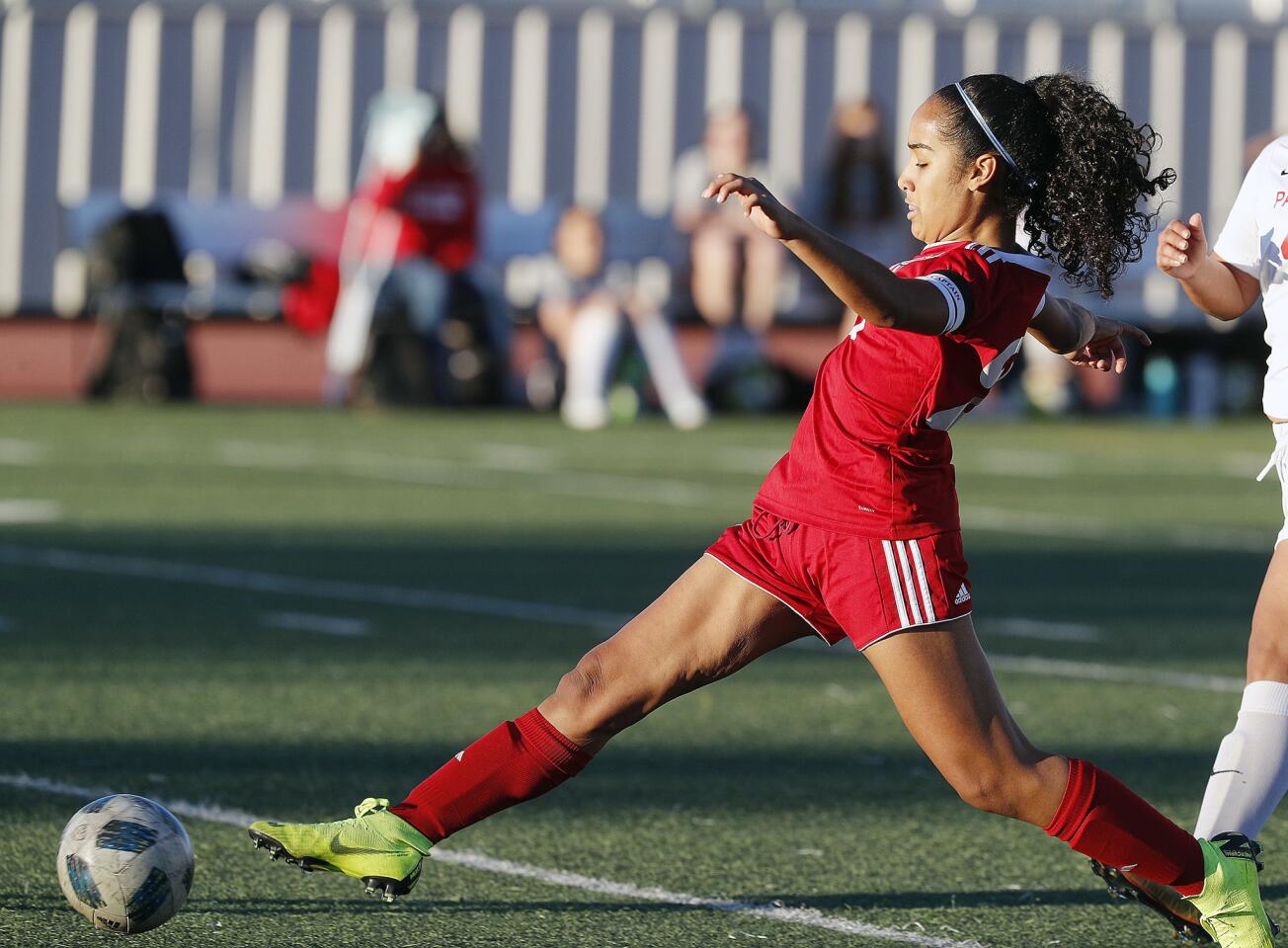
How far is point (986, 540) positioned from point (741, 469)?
3853 millimetres

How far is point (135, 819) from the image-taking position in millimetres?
4445

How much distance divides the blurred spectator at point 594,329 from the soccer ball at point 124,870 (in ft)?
50.5

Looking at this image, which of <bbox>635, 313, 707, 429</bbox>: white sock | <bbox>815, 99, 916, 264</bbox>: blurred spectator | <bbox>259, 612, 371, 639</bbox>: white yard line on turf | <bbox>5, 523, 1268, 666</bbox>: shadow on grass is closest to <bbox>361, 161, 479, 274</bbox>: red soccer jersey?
<bbox>635, 313, 707, 429</bbox>: white sock

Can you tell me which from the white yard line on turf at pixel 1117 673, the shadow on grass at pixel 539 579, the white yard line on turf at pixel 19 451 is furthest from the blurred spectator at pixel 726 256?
the white yard line on turf at pixel 1117 673

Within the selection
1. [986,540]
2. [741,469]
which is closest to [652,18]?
[741,469]

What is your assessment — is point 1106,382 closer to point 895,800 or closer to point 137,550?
point 137,550

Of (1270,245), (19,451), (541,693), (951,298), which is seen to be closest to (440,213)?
(19,451)

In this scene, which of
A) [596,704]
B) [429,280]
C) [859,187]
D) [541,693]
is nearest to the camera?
[596,704]

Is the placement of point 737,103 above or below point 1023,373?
above

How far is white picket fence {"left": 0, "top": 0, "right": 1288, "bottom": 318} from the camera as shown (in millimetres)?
24438

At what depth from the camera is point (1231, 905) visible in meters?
4.35

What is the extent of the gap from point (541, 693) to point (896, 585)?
3.31m

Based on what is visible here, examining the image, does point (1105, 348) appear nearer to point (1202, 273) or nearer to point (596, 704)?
point (1202, 273)

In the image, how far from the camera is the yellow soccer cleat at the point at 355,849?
437 cm
